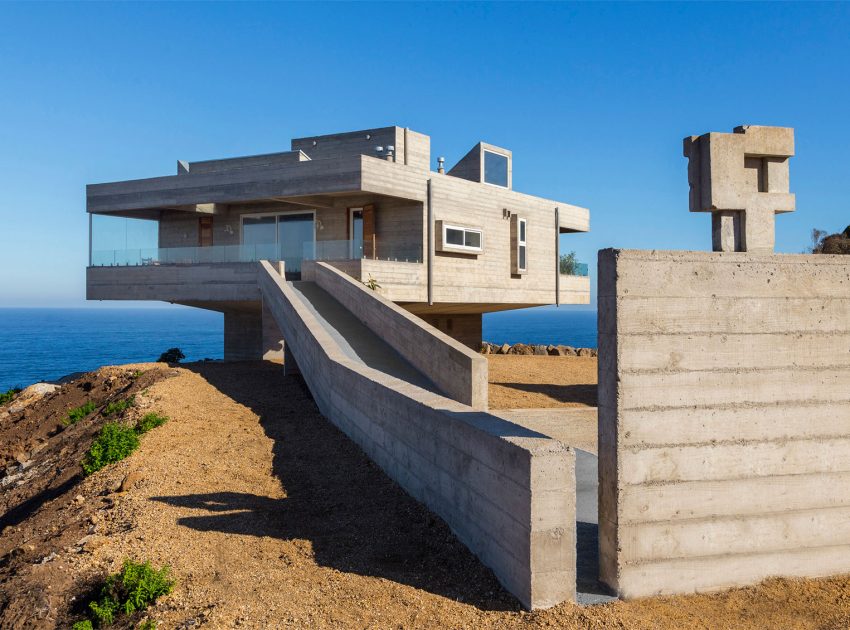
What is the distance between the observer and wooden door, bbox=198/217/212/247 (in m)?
27.8

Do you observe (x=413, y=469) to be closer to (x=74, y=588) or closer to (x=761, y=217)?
(x=74, y=588)

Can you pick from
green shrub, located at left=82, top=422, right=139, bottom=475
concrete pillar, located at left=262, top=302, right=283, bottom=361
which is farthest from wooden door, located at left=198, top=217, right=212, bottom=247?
green shrub, located at left=82, top=422, right=139, bottom=475

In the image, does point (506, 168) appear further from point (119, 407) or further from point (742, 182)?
point (742, 182)

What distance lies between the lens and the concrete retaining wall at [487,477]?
5.34 meters

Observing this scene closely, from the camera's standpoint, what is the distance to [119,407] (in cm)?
1379

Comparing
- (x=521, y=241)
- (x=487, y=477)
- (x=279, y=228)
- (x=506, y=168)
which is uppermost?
(x=506, y=168)

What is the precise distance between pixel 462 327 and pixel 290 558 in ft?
88.7

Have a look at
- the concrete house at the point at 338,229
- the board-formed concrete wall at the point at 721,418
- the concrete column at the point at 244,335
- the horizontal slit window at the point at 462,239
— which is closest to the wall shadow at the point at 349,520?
the board-formed concrete wall at the point at 721,418

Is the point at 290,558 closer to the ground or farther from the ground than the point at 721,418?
closer to the ground

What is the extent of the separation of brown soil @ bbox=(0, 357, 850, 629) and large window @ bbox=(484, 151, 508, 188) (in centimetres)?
1978

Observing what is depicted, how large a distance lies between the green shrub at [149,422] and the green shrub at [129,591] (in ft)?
18.9

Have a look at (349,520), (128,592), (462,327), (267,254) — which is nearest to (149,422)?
(349,520)

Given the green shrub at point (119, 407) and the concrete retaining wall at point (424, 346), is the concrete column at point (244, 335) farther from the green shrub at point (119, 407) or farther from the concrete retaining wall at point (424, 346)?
the green shrub at point (119, 407)

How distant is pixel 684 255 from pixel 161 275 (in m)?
22.9
